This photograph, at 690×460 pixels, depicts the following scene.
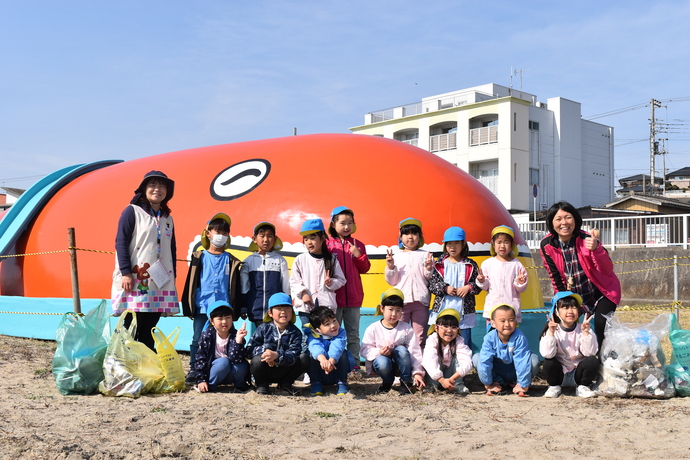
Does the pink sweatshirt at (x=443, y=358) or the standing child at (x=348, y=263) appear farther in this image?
the standing child at (x=348, y=263)

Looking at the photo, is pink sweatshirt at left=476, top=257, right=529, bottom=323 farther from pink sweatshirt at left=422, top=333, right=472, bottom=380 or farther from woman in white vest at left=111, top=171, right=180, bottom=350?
woman in white vest at left=111, top=171, right=180, bottom=350

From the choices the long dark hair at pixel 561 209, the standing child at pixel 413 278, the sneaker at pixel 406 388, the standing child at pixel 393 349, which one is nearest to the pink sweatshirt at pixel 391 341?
the standing child at pixel 393 349

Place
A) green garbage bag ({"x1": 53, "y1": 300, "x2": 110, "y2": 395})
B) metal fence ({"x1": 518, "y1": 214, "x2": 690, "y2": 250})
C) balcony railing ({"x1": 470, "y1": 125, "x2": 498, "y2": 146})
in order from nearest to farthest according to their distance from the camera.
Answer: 1. green garbage bag ({"x1": 53, "y1": 300, "x2": 110, "y2": 395})
2. metal fence ({"x1": 518, "y1": 214, "x2": 690, "y2": 250})
3. balcony railing ({"x1": 470, "y1": 125, "x2": 498, "y2": 146})

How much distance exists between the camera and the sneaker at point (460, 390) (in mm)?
5590

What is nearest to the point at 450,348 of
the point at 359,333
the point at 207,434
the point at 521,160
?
the point at 359,333

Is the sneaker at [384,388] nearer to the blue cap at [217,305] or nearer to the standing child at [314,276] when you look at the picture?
the standing child at [314,276]

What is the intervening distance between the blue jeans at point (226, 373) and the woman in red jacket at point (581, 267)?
2847 mm

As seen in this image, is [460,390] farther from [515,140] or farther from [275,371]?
[515,140]

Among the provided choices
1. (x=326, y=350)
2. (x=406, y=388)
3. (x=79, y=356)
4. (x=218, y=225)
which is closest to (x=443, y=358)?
(x=406, y=388)

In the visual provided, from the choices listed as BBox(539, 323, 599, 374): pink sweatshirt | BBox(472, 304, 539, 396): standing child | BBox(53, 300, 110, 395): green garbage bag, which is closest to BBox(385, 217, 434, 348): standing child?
BBox(472, 304, 539, 396): standing child

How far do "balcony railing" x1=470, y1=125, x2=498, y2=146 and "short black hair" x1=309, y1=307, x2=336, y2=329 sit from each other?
30664 millimetres

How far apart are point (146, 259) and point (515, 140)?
103ft

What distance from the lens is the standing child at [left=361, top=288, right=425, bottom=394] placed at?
18.5 ft

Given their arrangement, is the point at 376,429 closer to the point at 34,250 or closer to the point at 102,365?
the point at 102,365
